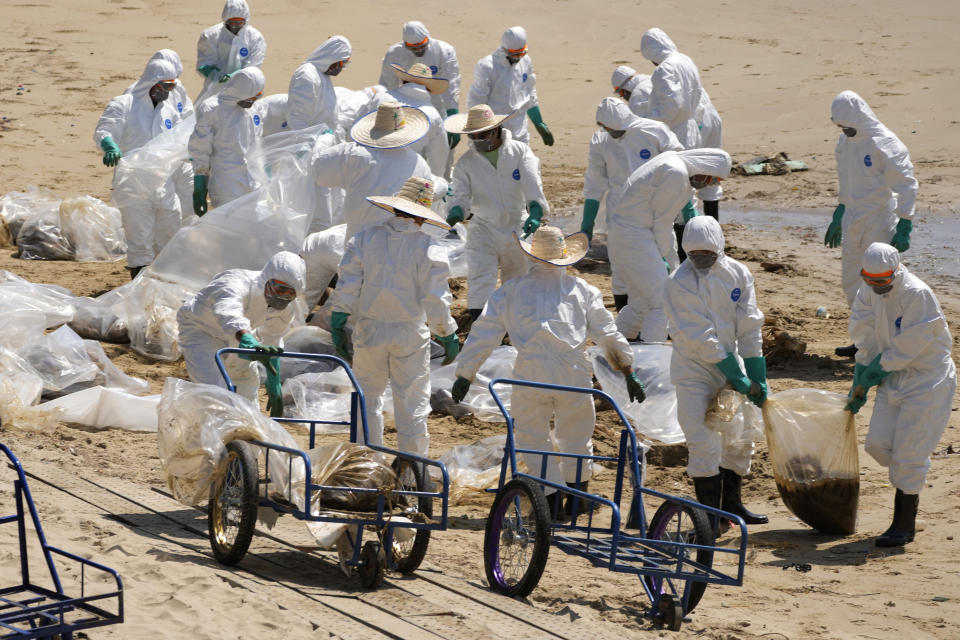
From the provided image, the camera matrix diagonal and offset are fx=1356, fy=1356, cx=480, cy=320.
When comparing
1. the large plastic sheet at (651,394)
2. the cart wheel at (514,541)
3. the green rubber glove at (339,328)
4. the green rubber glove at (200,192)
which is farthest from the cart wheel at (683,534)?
the green rubber glove at (200,192)

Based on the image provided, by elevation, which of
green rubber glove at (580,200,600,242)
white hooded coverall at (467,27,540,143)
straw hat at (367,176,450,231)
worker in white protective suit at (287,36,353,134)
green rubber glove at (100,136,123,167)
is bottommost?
straw hat at (367,176,450,231)

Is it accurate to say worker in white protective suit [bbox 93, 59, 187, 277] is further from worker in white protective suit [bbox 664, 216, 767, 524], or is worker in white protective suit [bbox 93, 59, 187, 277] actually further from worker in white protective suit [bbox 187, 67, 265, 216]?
worker in white protective suit [bbox 664, 216, 767, 524]

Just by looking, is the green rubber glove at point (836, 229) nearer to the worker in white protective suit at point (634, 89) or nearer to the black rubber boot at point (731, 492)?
the worker in white protective suit at point (634, 89)

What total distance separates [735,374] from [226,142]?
5.38 metres

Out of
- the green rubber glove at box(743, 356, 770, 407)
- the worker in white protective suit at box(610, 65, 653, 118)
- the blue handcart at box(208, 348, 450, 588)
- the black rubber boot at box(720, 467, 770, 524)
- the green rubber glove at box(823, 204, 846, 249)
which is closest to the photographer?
the blue handcart at box(208, 348, 450, 588)

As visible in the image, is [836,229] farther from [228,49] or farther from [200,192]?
[228,49]

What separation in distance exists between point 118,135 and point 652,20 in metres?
14.3

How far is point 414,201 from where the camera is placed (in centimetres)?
739

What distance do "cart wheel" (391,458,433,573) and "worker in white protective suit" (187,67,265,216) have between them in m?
5.28

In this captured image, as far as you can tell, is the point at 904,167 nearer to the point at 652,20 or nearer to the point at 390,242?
the point at 390,242

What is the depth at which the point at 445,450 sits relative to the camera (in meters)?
8.55

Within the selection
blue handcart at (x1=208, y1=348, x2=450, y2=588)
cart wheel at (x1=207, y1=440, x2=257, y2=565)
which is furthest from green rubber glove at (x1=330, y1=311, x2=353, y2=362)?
cart wheel at (x1=207, y1=440, x2=257, y2=565)

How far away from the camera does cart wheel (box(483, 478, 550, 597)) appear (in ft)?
18.8

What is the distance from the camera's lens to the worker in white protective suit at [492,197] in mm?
9438
